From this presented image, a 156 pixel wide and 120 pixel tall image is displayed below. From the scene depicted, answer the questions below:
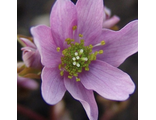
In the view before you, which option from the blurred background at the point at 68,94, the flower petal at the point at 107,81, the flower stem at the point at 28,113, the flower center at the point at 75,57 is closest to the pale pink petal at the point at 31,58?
the flower center at the point at 75,57

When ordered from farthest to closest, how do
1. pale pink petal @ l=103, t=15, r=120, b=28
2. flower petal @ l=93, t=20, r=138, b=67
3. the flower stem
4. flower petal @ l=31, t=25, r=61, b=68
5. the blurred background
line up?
the blurred background
the flower stem
pale pink petal @ l=103, t=15, r=120, b=28
flower petal @ l=93, t=20, r=138, b=67
flower petal @ l=31, t=25, r=61, b=68

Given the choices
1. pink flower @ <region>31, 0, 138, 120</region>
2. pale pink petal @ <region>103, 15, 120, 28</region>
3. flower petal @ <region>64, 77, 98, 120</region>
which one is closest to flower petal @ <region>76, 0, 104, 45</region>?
pink flower @ <region>31, 0, 138, 120</region>

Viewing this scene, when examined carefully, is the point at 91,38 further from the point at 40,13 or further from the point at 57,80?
the point at 40,13

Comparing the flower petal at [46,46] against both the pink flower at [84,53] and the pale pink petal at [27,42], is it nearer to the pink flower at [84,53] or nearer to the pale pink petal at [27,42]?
the pink flower at [84,53]

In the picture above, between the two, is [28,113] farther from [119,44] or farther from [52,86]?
[119,44]

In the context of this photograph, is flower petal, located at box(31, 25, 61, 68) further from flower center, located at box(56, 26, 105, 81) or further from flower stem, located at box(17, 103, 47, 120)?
flower stem, located at box(17, 103, 47, 120)

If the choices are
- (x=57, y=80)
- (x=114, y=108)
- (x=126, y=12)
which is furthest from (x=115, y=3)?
(x=57, y=80)

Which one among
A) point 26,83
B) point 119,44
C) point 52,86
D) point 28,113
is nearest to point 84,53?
point 119,44

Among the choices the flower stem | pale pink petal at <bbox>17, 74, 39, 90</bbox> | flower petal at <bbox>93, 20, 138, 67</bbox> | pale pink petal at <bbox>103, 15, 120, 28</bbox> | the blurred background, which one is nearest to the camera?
flower petal at <bbox>93, 20, 138, 67</bbox>
